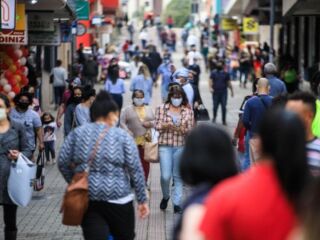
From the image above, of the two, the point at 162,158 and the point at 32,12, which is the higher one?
the point at 32,12

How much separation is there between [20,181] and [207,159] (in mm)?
5077

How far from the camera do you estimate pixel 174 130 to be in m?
12.2

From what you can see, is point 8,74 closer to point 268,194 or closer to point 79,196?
point 79,196

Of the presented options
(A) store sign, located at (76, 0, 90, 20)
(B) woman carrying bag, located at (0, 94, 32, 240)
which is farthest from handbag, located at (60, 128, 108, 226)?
(A) store sign, located at (76, 0, 90, 20)

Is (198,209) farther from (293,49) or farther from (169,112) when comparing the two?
(293,49)

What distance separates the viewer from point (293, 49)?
1538 inches

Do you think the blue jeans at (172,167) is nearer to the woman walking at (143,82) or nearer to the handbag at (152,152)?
the handbag at (152,152)

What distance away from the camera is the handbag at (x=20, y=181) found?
9.48 m

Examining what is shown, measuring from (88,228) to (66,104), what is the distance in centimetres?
870

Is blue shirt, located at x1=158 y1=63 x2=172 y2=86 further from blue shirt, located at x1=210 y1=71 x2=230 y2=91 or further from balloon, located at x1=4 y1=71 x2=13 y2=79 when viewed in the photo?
balloon, located at x1=4 y1=71 x2=13 y2=79

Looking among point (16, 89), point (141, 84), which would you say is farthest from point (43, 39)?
point (16, 89)

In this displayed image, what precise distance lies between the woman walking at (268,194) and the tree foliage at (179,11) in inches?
4053

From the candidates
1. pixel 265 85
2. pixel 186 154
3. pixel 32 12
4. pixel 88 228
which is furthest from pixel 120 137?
pixel 32 12

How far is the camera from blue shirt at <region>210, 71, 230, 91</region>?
24.3 meters
